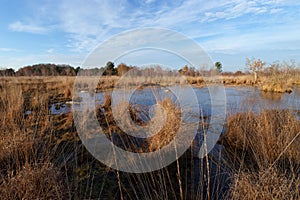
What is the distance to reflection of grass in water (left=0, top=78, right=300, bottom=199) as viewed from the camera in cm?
169

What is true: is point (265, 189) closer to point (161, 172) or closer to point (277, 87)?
point (161, 172)

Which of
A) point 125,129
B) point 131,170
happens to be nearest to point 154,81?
point 125,129

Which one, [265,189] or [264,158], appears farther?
[264,158]

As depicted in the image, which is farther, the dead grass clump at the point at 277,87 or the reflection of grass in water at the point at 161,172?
the dead grass clump at the point at 277,87

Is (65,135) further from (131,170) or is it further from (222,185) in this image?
(222,185)

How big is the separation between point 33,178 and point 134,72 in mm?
3923

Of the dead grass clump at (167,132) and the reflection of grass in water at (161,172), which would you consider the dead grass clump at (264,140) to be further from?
the dead grass clump at (167,132)

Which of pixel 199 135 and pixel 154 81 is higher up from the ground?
pixel 154 81

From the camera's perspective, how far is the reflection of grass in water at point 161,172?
1688 millimetres

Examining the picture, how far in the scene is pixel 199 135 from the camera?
385 centimetres

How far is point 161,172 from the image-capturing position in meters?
2.65

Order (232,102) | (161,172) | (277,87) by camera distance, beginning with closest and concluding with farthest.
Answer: (161,172) < (232,102) < (277,87)

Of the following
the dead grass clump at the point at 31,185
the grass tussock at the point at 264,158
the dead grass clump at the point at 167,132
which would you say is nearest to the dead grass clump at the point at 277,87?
the grass tussock at the point at 264,158

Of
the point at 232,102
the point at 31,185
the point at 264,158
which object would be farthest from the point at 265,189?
the point at 232,102
